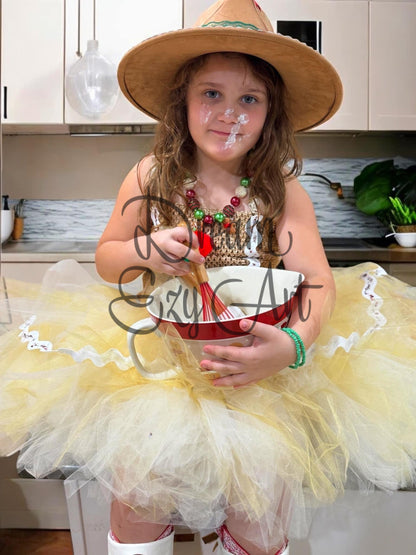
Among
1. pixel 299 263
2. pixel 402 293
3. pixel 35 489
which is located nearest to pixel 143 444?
pixel 299 263

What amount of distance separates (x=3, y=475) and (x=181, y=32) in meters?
1.21

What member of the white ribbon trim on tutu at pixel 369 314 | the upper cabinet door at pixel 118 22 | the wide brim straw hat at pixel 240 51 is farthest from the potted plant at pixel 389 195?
the wide brim straw hat at pixel 240 51

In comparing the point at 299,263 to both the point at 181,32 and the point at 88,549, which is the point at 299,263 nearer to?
the point at 181,32

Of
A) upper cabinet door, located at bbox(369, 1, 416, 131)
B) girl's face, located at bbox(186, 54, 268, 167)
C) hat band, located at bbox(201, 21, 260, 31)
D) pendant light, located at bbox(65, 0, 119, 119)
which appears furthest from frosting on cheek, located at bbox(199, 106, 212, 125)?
upper cabinet door, located at bbox(369, 1, 416, 131)

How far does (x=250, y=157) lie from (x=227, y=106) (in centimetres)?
16

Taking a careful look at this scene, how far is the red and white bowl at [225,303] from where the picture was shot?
2.71ft

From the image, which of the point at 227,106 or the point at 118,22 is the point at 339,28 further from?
the point at 227,106

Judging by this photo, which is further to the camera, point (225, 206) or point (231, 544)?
point (225, 206)

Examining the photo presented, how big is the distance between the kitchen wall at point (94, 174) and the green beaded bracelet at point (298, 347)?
2.13 metres

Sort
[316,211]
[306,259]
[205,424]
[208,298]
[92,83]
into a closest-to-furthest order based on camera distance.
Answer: [205,424] < [208,298] < [306,259] < [92,83] < [316,211]

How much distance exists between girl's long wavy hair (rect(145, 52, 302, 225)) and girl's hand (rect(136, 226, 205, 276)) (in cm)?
22

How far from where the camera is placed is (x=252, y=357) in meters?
A: 0.84

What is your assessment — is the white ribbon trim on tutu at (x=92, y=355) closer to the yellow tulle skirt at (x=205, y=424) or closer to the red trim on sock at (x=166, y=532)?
the yellow tulle skirt at (x=205, y=424)

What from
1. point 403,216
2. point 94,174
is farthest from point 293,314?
point 94,174
